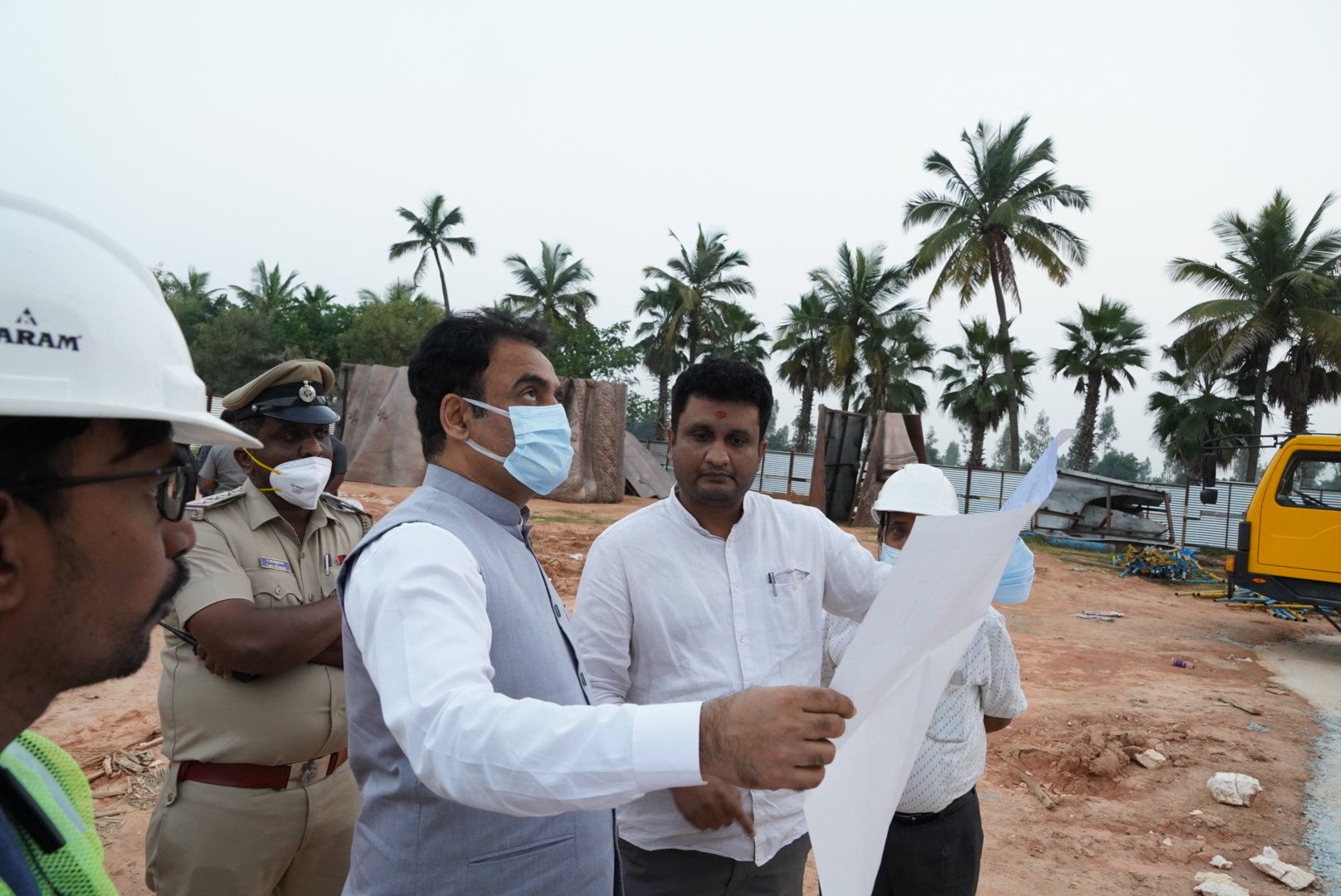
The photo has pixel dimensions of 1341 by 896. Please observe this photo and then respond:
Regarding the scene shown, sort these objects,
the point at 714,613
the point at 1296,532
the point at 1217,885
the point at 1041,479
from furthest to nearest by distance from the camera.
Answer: the point at 1296,532, the point at 1217,885, the point at 714,613, the point at 1041,479

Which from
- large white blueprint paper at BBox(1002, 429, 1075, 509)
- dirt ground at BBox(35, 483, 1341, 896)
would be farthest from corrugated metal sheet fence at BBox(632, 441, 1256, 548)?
large white blueprint paper at BBox(1002, 429, 1075, 509)

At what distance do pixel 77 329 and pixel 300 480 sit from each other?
1881 millimetres

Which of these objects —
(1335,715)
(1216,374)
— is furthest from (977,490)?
(1335,715)

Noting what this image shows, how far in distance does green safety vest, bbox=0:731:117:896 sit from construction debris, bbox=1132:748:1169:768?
257 inches

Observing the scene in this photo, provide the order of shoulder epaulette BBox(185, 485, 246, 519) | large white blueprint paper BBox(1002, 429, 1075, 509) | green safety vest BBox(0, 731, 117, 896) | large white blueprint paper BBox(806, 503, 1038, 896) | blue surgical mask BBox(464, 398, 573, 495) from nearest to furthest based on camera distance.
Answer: green safety vest BBox(0, 731, 117, 896), large white blueprint paper BBox(806, 503, 1038, 896), large white blueprint paper BBox(1002, 429, 1075, 509), blue surgical mask BBox(464, 398, 573, 495), shoulder epaulette BBox(185, 485, 246, 519)

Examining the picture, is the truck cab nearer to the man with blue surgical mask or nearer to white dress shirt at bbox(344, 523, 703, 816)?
the man with blue surgical mask

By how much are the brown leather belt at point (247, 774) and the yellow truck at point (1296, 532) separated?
35.3ft

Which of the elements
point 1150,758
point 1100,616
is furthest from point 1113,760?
point 1100,616

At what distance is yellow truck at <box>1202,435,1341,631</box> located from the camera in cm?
969

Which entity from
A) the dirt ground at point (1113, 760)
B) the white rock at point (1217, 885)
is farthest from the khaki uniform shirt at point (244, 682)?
the white rock at point (1217, 885)

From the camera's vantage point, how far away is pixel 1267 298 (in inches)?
886

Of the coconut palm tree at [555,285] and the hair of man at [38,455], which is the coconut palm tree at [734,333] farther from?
the hair of man at [38,455]

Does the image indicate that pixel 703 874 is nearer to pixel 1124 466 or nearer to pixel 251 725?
pixel 251 725

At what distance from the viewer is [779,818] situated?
7.24ft
